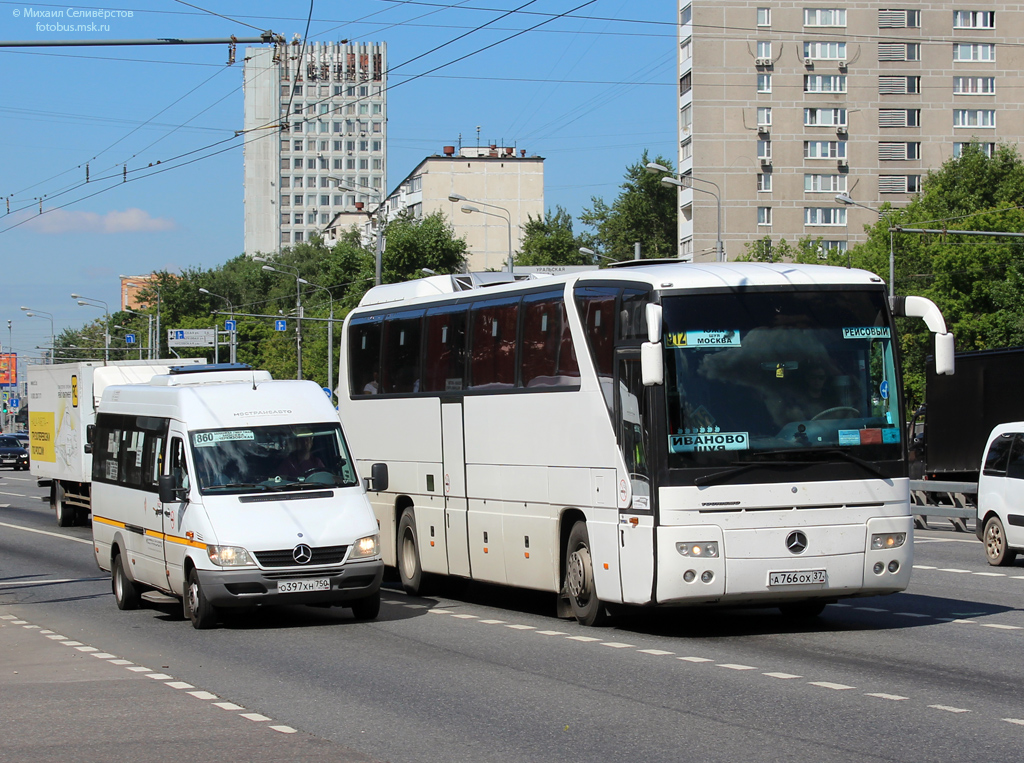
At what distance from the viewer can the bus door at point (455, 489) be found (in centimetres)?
1670

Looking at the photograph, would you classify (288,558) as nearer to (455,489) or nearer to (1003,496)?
(455,489)

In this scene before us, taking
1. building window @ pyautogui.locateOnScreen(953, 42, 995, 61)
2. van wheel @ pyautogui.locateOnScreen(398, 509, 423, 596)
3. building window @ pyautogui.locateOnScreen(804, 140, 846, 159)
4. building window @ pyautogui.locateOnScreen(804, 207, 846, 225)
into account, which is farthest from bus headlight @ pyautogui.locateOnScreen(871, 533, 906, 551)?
building window @ pyautogui.locateOnScreen(953, 42, 995, 61)

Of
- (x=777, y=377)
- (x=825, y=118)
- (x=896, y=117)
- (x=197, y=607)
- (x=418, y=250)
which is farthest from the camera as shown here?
(x=418, y=250)

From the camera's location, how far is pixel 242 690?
1037 centimetres

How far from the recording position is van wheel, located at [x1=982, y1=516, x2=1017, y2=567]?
1978cm

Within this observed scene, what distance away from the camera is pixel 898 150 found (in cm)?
8762

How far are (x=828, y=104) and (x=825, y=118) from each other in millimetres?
887

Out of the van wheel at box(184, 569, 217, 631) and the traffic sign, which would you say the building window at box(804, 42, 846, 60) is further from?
the van wheel at box(184, 569, 217, 631)

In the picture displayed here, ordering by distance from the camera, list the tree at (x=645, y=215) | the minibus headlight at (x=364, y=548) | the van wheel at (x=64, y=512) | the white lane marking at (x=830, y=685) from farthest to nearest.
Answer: the tree at (x=645, y=215) → the van wheel at (x=64, y=512) → the minibus headlight at (x=364, y=548) → the white lane marking at (x=830, y=685)

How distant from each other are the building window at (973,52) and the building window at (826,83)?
694cm

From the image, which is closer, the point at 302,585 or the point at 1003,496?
the point at 302,585

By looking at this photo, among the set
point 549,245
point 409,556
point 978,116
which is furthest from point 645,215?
point 409,556

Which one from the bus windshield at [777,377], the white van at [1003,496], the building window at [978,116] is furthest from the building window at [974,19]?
the bus windshield at [777,377]

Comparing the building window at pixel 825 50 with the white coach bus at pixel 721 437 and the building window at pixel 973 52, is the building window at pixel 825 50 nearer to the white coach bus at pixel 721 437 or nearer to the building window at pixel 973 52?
the building window at pixel 973 52
